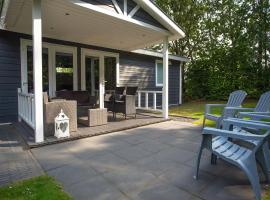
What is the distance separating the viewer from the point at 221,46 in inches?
480

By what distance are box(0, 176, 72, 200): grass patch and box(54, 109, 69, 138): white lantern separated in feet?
5.37

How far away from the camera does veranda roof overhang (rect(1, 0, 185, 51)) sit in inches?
160

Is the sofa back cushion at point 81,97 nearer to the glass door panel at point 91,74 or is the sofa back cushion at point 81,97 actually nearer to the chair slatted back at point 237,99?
the glass door panel at point 91,74

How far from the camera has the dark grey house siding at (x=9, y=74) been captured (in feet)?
18.0

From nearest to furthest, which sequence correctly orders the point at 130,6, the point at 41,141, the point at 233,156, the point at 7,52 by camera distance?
the point at 233,156 < the point at 41,141 < the point at 130,6 < the point at 7,52

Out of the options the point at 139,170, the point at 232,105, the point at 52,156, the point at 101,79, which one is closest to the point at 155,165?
the point at 139,170

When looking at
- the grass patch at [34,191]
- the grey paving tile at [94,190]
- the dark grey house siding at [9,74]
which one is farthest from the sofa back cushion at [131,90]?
the grass patch at [34,191]

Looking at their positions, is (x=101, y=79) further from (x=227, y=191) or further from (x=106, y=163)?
(x=227, y=191)

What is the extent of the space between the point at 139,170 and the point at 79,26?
3.95 metres

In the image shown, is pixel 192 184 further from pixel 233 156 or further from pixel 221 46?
pixel 221 46

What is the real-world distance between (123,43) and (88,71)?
1557mm

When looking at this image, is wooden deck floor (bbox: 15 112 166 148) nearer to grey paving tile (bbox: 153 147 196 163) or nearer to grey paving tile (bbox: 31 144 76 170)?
grey paving tile (bbox: 31 144 76 170)

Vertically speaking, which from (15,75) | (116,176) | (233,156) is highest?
(15,75)

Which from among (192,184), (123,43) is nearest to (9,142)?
(192,184)
